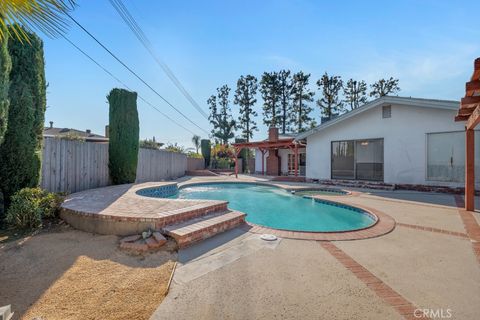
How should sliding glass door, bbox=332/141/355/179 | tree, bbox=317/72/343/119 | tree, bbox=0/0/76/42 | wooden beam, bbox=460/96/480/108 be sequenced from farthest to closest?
tree, bbox=317/72/343/119, sliding glass door, bbox=332/141/355/179, wooden beam, bbox=460/96/480/108, tree, bbox=0/0/76/42

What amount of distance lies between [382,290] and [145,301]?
2748 millimetres

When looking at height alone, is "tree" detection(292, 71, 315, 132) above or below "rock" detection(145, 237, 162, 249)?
above

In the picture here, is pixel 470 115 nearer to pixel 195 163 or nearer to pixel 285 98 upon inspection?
pixel 195 163

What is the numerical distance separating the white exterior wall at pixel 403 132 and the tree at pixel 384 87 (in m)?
18.5

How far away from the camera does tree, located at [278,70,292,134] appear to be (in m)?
30.9

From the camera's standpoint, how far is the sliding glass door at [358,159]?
40.3ft

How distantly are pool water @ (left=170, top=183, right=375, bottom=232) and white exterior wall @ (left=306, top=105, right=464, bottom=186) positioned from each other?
5238mm

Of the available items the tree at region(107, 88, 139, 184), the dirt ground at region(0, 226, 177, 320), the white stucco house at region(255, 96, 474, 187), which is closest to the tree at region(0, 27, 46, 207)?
the dirt ground at region(0, 226, 177, 320)

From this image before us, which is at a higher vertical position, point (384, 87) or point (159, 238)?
point (384, 87)

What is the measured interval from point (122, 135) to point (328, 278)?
32.6ft

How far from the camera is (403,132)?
11.2 meters

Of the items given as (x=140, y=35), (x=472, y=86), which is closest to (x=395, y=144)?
(x=472, y=86)

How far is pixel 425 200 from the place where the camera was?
330 inches

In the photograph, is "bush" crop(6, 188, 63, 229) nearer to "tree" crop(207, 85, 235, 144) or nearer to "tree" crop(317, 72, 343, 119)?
"tree" crop(317, 72, 343, 119)
